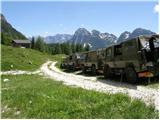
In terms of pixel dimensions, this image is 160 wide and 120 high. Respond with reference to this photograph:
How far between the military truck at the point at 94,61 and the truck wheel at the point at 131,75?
7.85m

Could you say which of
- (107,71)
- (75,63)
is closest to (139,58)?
(107,71)

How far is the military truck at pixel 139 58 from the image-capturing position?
20297 mm

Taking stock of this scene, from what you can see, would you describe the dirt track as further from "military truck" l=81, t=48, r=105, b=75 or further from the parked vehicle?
the parked vehicle

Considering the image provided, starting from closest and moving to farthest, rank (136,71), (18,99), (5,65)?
(18,99) → (136,71) → (5,65)

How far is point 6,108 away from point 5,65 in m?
42.5

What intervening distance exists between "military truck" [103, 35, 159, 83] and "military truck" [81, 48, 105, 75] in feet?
23.7

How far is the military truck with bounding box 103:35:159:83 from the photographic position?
20297 mm

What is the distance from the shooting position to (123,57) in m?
23.0

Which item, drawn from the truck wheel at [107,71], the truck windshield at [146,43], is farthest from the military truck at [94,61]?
the truck windshield at [146,43]

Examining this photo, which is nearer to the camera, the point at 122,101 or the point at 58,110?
the point at 58,110

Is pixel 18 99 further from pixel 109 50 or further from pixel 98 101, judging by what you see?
pixel 109 50

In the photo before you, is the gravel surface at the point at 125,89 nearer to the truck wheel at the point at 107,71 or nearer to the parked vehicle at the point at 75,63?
the truck wheel at the point at 107,71

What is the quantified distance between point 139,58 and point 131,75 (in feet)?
5.20

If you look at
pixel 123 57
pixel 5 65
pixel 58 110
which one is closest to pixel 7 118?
pixel 58 110
